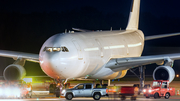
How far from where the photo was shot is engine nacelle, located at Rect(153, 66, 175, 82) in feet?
89.8

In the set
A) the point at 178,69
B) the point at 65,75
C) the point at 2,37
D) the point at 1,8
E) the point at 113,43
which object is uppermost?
the point at 1,8

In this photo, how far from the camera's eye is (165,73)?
2772 centimetres

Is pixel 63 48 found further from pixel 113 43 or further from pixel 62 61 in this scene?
pixel 113 43

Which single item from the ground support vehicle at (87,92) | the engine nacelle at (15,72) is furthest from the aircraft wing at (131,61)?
the engine nacelle at (15,72)

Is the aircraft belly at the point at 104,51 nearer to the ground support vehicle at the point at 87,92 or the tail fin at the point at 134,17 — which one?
the ground support vehicle at the point at 87,92

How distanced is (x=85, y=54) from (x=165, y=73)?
24.2ft

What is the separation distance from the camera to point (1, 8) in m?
68.4

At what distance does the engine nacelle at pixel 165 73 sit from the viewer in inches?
1077

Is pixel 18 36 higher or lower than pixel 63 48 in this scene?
higher

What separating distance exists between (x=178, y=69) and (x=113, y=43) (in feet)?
143

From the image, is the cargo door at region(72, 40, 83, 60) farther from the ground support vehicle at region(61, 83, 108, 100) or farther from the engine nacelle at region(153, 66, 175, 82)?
the engine nacelle at region(153, 66, 175, 82)

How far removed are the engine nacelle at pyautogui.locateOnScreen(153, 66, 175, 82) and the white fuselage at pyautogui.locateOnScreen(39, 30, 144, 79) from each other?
120 inches

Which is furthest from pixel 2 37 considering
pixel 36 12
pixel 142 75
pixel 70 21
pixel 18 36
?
pixel 142 75

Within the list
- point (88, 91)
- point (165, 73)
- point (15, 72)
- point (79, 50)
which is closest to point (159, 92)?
point (165, 73)
